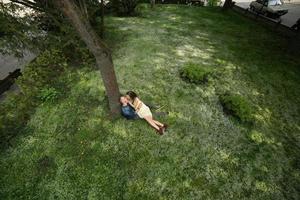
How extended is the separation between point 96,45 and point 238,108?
502 centimetres

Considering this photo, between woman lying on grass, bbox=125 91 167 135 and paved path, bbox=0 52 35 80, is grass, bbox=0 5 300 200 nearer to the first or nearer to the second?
woman lying on grass, bbox=125 91 167 135

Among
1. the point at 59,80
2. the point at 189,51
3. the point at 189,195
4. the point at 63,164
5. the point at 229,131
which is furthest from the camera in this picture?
the point at 189,51

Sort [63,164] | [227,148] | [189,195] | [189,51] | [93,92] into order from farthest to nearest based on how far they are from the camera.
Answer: [189,51] < [93,92] < [227,148] < [63,164] < [189,195]

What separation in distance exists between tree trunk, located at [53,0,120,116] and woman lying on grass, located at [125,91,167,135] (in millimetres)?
497

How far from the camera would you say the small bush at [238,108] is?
792cm

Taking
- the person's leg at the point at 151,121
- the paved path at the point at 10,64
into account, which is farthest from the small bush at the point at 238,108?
the paved path at the point at 10,64

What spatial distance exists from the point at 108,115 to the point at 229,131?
4.00 m

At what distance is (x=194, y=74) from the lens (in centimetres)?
934

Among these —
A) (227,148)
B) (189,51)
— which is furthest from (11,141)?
(189,51)

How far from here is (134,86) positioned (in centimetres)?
925

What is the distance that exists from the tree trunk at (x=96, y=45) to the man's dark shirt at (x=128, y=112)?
232mm

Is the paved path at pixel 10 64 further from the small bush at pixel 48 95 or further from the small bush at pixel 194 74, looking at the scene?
the small bush at pixel 194 74

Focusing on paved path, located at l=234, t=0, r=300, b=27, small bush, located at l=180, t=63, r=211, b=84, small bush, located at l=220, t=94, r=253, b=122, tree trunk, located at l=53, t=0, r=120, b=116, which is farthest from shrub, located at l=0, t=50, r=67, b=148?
paved path, located at l=234, t=0, r=300, b=27

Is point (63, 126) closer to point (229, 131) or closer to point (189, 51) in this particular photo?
point (229, 131)
